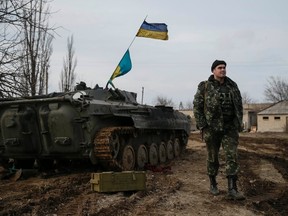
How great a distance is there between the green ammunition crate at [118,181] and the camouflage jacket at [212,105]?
4.02 ft

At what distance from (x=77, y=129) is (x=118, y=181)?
2497 millimetres

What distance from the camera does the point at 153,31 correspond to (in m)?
16.5

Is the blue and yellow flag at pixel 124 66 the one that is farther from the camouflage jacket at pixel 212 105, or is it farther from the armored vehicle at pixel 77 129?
the camouflage jacket at pixel 212 105

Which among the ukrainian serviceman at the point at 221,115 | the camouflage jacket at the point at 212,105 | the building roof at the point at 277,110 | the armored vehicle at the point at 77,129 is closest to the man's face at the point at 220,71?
the ukrainian serviceman at the point at 221,115

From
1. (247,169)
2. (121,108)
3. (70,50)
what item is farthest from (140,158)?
(70,50)

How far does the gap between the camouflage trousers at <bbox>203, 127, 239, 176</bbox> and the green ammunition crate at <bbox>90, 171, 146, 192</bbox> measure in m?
1.07

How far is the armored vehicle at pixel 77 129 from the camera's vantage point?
31.0 feet

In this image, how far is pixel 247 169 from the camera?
36.8 feet

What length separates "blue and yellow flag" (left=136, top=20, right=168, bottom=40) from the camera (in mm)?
16250

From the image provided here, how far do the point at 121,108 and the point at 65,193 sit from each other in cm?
342

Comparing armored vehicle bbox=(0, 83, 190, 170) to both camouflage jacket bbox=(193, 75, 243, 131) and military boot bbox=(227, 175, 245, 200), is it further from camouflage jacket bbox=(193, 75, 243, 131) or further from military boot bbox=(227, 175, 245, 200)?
military boot bbox=(227, 175, 245, 200)

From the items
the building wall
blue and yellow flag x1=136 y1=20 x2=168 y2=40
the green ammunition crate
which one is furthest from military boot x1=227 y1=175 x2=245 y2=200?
the building wall

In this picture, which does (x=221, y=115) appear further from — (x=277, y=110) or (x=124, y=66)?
(x=277, y=110)

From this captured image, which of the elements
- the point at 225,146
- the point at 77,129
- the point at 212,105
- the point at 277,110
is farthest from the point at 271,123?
the point at 212,105
